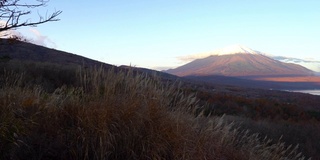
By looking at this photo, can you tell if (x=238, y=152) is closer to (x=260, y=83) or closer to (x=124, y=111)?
(x=124, y=111)

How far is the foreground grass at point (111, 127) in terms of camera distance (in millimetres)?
5520

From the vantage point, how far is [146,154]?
18.2 feet

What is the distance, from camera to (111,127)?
5766mm

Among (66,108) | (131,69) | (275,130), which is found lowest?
(275,130)

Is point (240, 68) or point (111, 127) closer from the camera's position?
point (111, 127)

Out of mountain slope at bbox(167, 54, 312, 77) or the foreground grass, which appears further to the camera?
mountain slope at bbox(167, 54, 312, 77)

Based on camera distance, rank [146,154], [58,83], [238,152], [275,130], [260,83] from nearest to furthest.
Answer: [146,154] < [238,152] < [275,130] < [58,83] < [260,83]

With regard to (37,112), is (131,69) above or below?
above

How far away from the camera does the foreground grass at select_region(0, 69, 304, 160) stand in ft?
18.1

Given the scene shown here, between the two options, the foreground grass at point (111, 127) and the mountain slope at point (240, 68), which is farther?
the mountain slope at point (240, 68)

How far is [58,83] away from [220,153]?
39.3 feet

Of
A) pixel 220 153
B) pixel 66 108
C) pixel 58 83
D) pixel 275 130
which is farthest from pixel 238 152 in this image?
pixel 58 83

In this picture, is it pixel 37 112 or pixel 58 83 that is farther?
pixel 58 83

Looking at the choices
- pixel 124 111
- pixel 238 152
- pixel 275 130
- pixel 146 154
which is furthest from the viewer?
pixel 275 130
